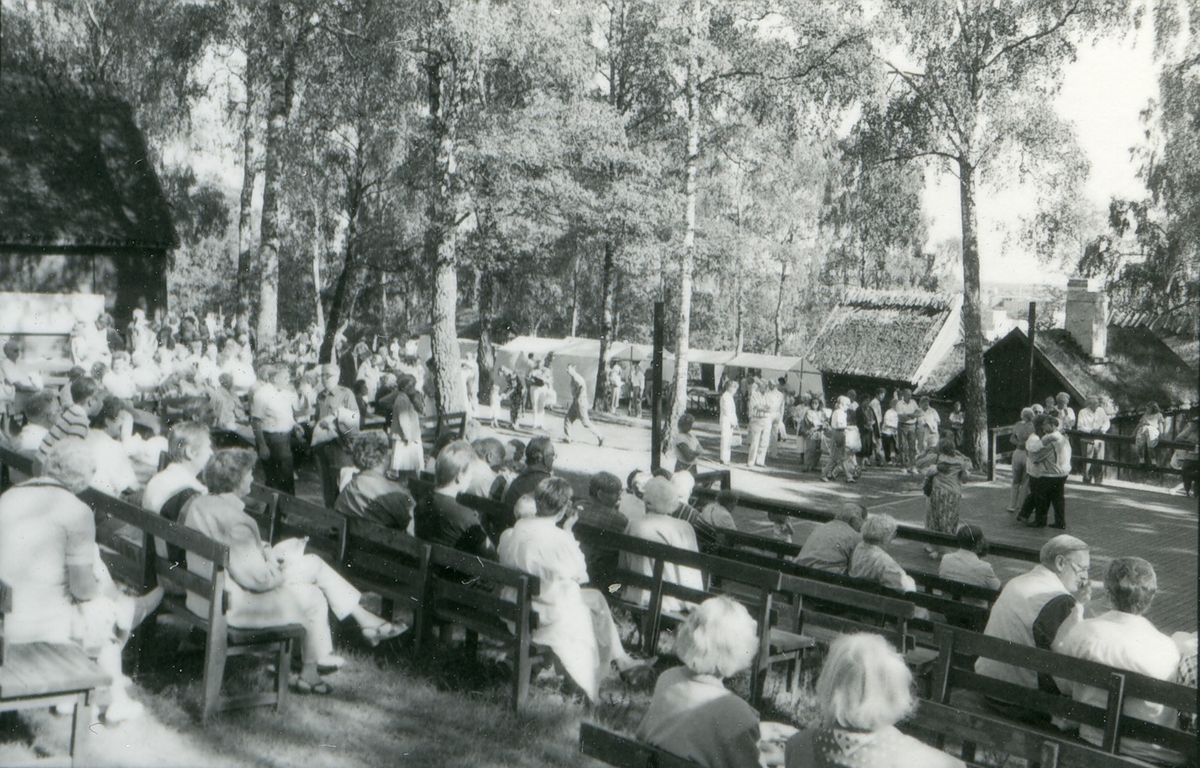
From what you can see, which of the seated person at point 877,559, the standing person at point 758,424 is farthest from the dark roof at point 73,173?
the seated person at point 877,559

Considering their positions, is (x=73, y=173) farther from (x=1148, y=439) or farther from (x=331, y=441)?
(x=1148, y=439)

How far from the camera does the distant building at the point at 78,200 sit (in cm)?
2448

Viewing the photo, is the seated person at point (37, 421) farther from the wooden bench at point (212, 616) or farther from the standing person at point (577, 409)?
the standing person at point (577, 409)

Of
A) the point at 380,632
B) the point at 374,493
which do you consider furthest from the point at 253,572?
the point at 374,493

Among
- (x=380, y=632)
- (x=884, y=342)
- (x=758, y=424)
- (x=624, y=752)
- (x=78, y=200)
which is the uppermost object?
(x=78, y=200)

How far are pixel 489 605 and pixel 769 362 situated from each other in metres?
29.3

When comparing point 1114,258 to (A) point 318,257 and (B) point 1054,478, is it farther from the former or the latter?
(A) point 318,257

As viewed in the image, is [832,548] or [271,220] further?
[271,220]

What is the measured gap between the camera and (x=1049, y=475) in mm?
14852

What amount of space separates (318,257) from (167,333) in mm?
26651

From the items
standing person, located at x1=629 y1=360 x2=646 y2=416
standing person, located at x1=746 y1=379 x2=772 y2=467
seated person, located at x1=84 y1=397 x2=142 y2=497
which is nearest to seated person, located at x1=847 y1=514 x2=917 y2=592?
seated person, located at x1=84 y1=397 x2=142 y2=497

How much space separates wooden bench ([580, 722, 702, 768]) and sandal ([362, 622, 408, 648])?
297cm

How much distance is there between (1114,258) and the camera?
116 ft

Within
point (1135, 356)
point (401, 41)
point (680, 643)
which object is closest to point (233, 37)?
point (401, 41)
